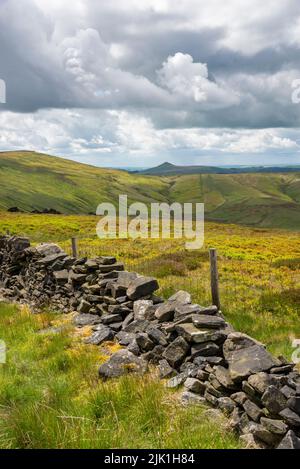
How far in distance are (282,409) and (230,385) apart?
3.44ft

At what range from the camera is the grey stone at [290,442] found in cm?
509

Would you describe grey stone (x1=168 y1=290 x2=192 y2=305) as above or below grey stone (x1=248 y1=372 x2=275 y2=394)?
above

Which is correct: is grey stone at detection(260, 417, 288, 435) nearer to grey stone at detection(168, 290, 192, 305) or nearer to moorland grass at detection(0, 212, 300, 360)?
moorland grass at detection(0, 212, 300, 360)

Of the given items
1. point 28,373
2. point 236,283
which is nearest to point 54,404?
point 28,373

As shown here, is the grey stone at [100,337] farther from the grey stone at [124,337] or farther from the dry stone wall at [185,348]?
the grey stone at [124,337]

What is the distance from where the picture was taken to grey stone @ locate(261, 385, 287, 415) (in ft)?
18.9

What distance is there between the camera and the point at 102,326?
11211 millimetres

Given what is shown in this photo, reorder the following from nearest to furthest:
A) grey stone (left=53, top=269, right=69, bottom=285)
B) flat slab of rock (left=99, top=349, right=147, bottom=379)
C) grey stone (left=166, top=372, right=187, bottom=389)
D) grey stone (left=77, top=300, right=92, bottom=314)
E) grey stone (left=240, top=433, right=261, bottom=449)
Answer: grey stone (left=240, top=433, right=261, bottom=449) → grey stone (left=166, top=372, right=187, bottom=389) → flat slab of rock (left=99, top=349, right=147, bottom=379) → grey stone (left=77, top=300, right=92, bottom=314) → grey stone (left=53, top=269, right=69, bottom=285)

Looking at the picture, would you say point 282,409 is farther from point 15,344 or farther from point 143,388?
point 15,344

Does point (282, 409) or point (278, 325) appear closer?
point (282, 409)

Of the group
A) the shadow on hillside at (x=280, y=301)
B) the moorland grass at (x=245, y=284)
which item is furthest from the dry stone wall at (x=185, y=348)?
the shadow on hillside at (x=280, y=301)

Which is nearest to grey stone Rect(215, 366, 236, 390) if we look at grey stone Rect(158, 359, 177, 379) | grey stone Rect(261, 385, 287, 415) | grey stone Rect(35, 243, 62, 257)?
grey stone Rect(261, 385, 287, 415)

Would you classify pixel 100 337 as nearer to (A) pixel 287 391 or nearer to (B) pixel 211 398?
(B) pixel 211 398

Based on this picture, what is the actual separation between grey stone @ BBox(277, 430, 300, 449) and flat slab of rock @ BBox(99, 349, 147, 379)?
309 centimetres
